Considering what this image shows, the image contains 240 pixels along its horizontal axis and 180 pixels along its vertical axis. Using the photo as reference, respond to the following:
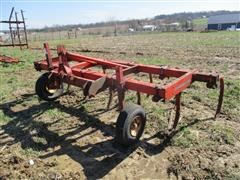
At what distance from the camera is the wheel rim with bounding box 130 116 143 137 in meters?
4.54

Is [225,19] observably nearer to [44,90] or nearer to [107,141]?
[44,90]

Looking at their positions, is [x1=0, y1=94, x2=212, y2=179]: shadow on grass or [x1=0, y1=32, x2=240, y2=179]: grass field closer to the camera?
[x1=0, y1=32, x2=240, y2=179]: grass field

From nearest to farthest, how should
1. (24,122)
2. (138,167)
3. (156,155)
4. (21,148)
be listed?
(138,167), (156,155), (21,148), (24,122)

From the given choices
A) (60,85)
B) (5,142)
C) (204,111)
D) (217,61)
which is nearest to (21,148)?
(5,142)

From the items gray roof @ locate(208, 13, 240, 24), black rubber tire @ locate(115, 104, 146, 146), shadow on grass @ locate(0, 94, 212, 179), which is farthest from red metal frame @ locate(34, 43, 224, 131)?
gray roof @ locate(208, 13, 240, 24)

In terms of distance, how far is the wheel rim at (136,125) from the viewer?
14.9ft

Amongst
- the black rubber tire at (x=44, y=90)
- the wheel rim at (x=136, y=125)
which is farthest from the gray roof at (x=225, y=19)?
the wheel rim at (x=136, y=125)

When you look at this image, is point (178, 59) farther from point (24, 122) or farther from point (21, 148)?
point (21, 148)

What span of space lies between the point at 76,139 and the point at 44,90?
215 centimetres

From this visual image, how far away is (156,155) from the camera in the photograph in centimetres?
441

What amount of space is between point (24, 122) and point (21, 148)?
120cm

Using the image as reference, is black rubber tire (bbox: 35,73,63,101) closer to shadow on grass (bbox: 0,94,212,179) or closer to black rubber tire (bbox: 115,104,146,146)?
shadow on grass (bbox: 0,94,212,179)

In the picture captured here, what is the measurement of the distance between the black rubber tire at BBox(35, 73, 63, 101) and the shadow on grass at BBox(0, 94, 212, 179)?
0.31 meters

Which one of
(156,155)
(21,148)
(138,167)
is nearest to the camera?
(138,167)
